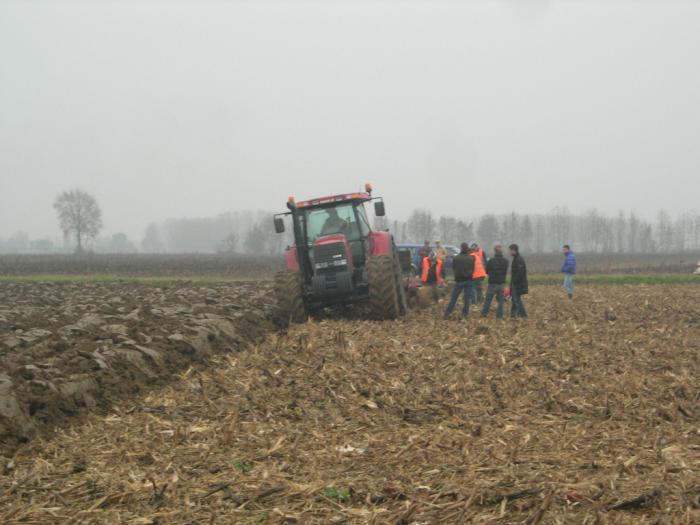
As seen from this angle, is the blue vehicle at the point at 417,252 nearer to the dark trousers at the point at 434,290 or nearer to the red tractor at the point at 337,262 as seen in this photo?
the dark trousers at the point at 434,290

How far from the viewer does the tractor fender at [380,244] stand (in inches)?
508

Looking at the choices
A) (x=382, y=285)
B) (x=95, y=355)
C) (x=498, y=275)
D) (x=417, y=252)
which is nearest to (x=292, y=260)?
(x=382, y=285)

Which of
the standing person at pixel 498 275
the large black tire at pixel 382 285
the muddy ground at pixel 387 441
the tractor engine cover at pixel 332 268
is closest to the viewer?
the muddy ground at pixel 387 441

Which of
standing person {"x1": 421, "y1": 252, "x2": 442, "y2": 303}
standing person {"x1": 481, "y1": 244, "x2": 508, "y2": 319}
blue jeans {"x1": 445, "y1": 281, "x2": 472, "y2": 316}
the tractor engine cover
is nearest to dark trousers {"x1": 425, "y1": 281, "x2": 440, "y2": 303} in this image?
standing person {"x1": 421, "y1": 252, "x2": 442, "y2": 303}

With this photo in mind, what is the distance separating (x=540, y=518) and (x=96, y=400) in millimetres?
4790

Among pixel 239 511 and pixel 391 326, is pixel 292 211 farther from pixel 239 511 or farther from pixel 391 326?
pixel 239 511

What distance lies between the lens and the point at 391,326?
1178 cm

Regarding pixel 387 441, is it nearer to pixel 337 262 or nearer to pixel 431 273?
pixel 337 262

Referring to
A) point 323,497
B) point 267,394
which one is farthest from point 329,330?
point 323,497

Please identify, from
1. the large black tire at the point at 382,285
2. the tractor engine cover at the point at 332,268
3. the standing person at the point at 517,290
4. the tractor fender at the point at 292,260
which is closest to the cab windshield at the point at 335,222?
the tractor fender at the point at 292,260

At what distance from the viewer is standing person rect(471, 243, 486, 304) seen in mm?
14289

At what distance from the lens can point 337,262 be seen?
12.5m

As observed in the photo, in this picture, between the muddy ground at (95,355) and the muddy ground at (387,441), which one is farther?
the muddy ground at (95,355)

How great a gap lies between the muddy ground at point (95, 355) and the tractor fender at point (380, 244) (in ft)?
8.82
